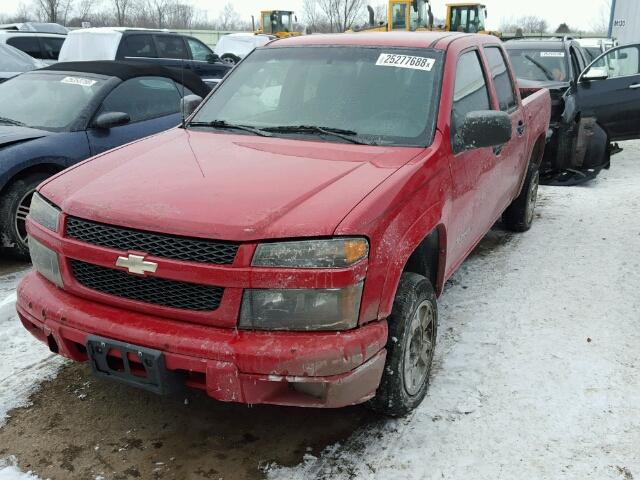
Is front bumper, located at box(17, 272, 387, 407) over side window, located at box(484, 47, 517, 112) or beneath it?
beneath

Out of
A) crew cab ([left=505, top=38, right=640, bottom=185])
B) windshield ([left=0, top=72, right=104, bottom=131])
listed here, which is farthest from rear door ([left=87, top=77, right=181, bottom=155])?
crew cab ([left=505, top=38, right=640, bottom=185])

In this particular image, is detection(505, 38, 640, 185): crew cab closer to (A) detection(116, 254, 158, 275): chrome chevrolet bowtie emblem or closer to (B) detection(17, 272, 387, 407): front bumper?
(B) detection(17, 272, 387, 407): front bumper

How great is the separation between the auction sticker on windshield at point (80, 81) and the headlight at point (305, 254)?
452 cm

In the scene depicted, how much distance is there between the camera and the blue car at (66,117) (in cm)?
508

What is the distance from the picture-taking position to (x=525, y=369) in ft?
11.5

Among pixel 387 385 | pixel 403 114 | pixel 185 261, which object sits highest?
pixel 403 114

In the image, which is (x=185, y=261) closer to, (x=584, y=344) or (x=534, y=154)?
(x=584, y=344)

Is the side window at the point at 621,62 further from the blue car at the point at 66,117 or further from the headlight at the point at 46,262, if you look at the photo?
the headlight at the point at 46,262

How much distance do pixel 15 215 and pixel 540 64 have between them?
25.8 feet

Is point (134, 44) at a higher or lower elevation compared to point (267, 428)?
higher

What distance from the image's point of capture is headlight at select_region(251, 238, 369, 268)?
241 centimetres

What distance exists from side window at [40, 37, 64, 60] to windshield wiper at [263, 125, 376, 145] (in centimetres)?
1339

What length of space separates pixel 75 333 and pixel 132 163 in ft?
3.15

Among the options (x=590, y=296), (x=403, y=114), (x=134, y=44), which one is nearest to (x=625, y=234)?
(x=590, y=296)
